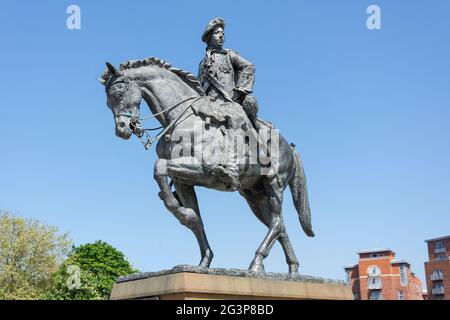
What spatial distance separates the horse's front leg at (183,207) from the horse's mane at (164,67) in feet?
5.56

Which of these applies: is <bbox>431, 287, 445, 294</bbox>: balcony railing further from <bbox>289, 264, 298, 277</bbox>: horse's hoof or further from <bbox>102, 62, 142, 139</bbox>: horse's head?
<bbox>102, 62, 142, 139</bbox>: horse's head

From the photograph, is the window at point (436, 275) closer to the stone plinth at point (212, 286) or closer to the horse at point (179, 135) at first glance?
the horse at point (179, 135)

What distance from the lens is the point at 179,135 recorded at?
9156 millimetres

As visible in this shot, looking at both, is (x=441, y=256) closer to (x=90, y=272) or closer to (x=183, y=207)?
(x=90, y=272)

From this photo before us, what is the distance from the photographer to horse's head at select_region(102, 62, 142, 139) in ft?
29.8

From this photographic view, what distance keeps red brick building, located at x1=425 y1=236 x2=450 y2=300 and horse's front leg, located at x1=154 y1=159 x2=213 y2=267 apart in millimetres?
66872

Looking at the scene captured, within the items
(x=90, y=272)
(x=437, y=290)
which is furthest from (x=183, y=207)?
(x=437, y=290)

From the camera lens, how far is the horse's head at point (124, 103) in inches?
358

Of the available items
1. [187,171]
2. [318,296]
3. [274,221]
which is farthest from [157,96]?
[318,296]

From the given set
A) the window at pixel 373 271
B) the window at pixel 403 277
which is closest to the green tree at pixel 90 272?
the window at pixel 373 271

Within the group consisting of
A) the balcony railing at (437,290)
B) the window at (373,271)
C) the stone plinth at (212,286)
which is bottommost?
the stone plinth at (212,286)

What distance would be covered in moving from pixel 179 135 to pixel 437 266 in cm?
6936
